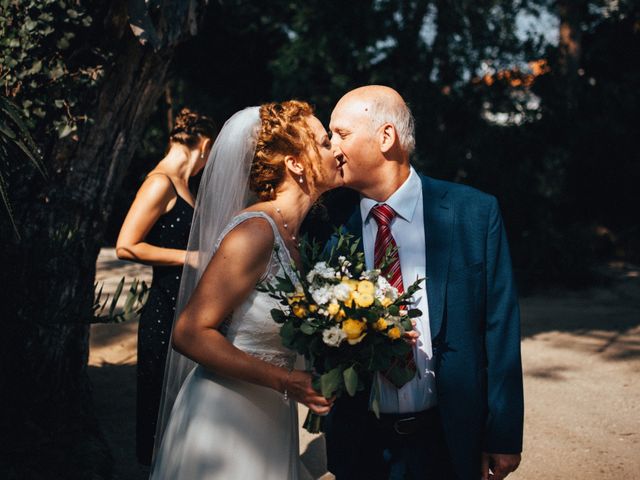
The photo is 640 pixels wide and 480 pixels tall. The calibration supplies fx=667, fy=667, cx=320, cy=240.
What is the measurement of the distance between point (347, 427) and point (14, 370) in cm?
239

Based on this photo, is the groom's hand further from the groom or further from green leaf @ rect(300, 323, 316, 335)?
green leaf @ rect(300, 323, 316, 335)

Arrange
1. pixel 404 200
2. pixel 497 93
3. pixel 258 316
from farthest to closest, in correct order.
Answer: pixel 497 93 < pixel 404 200 < pixel 258 316

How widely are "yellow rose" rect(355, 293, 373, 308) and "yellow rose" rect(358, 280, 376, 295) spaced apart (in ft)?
0.04

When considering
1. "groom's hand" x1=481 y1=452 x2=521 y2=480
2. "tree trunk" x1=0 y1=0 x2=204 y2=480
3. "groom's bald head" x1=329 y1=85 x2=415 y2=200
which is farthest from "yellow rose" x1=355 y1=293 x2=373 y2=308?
"tree trunk" x1=0 y1=0 x2=204 y2=480

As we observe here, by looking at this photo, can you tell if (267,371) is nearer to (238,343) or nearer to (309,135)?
(238,343)

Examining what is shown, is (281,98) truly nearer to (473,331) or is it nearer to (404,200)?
(404,200)

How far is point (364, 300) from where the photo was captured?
6.63ft

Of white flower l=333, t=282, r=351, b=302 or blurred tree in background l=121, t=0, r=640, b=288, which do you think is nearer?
white flower l=333, t=282, r=351, b=302

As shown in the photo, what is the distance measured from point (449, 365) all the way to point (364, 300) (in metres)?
0.55

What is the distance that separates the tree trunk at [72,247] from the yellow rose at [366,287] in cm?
210

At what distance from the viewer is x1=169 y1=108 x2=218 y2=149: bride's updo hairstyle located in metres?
4.11

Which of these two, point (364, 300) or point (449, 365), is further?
point (449, 365)

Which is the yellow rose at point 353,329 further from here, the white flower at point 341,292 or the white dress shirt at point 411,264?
the white dress shirt at point 411,264

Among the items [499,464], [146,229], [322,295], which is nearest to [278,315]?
[322,295]
